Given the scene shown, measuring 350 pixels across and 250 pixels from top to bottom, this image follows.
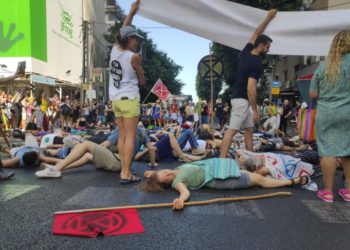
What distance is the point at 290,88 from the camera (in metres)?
39.3

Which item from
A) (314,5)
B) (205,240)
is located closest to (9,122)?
(205,240)

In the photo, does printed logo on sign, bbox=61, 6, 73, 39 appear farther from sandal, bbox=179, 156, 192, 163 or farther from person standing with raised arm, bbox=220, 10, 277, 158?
person standing with raised arm, bbox=220, 10, 277, 158

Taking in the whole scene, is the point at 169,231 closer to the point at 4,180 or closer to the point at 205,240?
the point at 205,240

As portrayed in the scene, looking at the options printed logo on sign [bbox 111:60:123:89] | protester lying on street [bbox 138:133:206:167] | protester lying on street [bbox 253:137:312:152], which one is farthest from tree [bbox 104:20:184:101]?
printed logo on sign [bbox 111:60:123:89]

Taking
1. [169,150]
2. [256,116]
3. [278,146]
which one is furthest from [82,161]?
[278,146]

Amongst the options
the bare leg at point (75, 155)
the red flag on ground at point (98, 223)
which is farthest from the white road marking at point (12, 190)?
the red flag on ground at point (98, 223)

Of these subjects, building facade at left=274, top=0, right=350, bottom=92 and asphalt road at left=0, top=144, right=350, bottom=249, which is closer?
asphalt road at left=0, top=144, right=350, bottom=249

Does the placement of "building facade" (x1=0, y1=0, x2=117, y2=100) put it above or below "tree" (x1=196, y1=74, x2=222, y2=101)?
above

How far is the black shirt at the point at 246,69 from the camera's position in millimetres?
5359

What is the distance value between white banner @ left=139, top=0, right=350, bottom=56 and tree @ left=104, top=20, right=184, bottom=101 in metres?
39.2

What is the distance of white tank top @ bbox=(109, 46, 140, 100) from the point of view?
188 inches

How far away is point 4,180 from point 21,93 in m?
12.2

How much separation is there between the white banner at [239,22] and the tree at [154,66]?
3924 centimetres

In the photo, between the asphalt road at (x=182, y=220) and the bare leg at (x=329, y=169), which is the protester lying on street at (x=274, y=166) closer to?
the asphalt road at (x=182, y=220)
